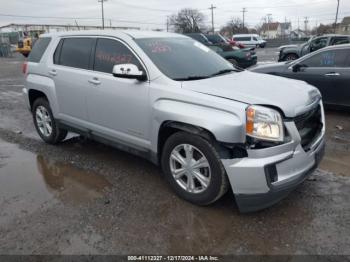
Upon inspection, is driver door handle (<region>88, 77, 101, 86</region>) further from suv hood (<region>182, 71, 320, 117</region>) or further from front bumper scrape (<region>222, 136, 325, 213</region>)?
front bumper scrape (<region>222, 136, 325, 213</region>)

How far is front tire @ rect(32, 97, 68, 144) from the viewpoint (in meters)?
5.65

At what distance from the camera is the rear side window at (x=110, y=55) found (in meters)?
4.27

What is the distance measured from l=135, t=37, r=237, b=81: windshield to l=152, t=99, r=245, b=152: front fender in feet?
1.33

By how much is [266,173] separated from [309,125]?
0.99 meters

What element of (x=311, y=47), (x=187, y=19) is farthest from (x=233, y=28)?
(x=311, y=47)

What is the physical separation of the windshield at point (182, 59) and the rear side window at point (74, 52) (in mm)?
913

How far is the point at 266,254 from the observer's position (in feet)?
9.61

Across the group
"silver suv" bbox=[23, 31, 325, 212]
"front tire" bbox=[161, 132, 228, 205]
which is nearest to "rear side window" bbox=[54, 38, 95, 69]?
"silver suv" bbox=[23, 31, 325, 212]

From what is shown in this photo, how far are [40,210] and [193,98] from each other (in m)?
1.99

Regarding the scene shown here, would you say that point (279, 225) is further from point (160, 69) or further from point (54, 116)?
point (54, 116)

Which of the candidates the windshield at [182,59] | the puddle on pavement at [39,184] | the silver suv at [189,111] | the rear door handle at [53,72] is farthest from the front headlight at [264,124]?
the rear door handle at [53,72]

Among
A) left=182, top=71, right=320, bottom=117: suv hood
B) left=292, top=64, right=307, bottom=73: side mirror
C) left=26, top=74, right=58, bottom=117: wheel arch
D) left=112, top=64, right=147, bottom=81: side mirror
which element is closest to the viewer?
left=182, top=71, right=320, bottom=117: suv hood

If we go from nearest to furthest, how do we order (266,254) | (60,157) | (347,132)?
(266,254)
(60,157)
(347,132)

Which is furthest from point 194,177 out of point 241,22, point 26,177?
point 241,22
